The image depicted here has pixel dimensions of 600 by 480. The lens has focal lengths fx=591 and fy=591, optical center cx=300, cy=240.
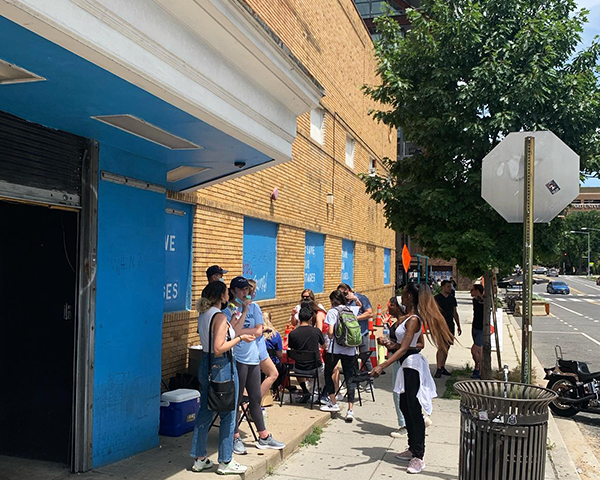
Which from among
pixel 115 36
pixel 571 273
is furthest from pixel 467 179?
pixel 571 273

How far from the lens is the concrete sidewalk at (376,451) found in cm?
601

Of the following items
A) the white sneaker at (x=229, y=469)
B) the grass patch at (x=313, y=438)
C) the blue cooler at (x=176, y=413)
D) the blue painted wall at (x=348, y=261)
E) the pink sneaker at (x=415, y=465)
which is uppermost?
the blue painted wall at (x=348, y=261)

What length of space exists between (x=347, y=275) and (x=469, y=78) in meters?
10.2

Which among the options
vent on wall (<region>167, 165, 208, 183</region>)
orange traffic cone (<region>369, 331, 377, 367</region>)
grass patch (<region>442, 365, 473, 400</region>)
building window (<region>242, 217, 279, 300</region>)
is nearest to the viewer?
vent on wall (<region>167, 165, 208, 183</region>)

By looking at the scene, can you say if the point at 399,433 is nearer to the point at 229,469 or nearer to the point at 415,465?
the point at 415,465

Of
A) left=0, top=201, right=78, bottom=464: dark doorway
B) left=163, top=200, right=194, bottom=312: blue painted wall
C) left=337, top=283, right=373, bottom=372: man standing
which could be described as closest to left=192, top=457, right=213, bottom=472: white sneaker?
left=0, top=201, right=78, bottom=464: dark doorway

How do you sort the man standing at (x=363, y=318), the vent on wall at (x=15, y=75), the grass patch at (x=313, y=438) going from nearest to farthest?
the vent on wall at (x=15, y=75) → the grass patch at (x=313, y=438) → the man standing at (x=363, y=318)

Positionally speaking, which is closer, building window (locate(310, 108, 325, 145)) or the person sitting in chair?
the person sitting in chair

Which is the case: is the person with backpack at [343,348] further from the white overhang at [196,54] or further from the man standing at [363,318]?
the white overhang at [196,54]

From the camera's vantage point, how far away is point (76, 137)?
5.19m

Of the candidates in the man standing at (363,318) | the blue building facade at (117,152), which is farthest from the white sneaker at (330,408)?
the blue building facade at (117,152)

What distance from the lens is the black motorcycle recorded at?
28.0 feet

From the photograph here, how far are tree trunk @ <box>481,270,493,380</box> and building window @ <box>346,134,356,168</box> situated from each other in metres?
9.34

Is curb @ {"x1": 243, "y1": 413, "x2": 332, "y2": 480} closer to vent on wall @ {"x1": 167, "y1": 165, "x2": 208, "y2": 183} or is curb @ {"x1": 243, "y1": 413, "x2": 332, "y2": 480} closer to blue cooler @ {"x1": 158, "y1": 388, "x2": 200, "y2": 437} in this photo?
blue cooler @ {"x1": 158, "y1": 388, "x2": 200, "y2": 437}
